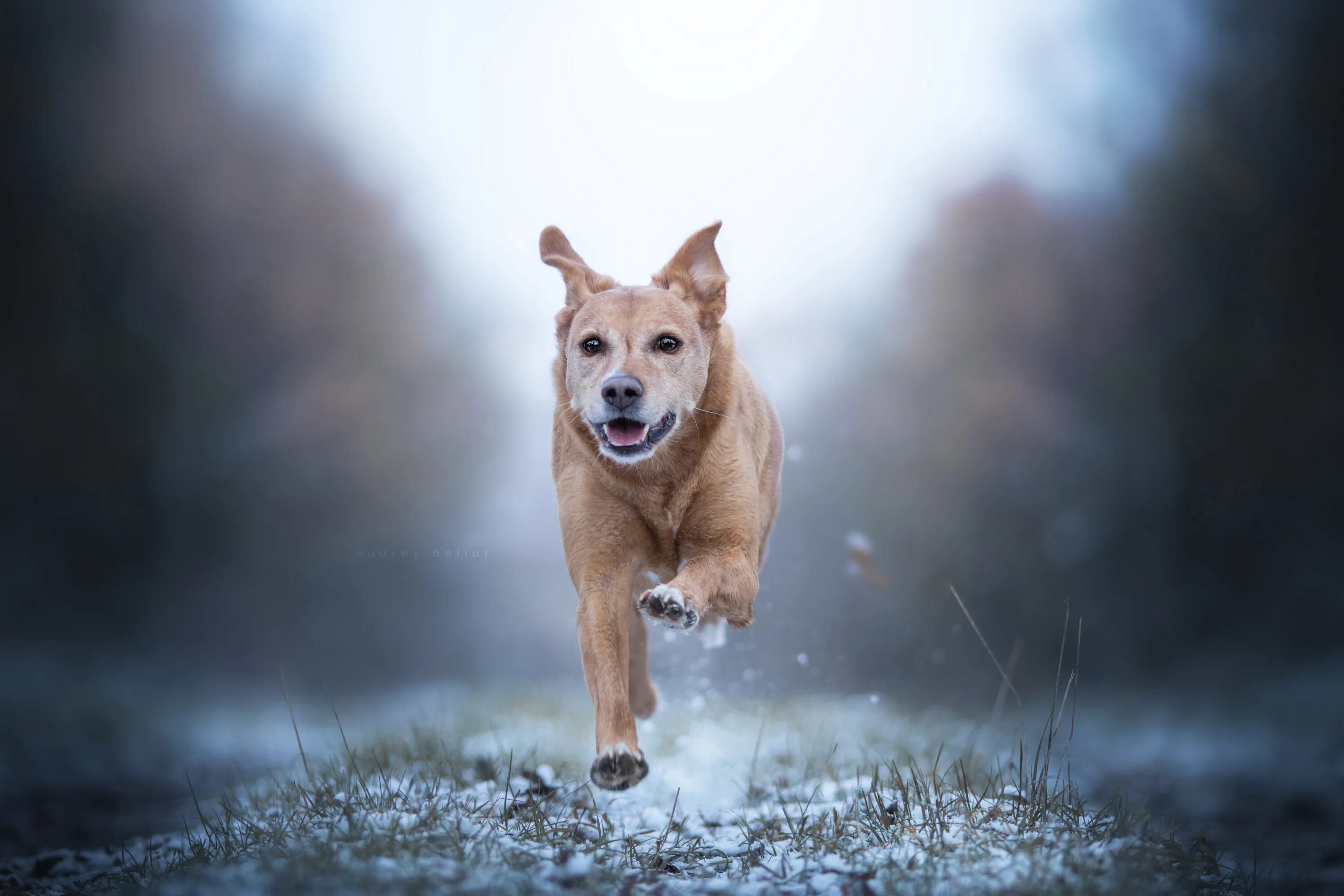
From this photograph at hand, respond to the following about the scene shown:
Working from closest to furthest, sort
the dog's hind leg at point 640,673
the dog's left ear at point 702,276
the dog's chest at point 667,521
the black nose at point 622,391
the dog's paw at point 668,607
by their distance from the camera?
the dog's paw at point 668,607 → the black nose at point 622,391 → the dog's chest at point 667,521 → the dog's left ear at point 702,276 → the dog's hind leg at point 640,673

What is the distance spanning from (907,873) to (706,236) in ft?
10.1

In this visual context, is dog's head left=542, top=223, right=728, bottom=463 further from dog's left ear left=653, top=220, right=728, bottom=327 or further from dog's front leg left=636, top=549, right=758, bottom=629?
dog's front leg left=636, top=549, right=758, bottom=629

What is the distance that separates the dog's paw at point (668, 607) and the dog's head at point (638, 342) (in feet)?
2.25

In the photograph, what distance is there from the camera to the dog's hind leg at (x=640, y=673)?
5.32m

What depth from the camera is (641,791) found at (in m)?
5.25

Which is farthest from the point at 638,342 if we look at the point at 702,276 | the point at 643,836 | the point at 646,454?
the point at 643,836

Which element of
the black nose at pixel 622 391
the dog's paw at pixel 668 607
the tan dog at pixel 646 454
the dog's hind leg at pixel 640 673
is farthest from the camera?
the dog's hind leg at pixel 640 673

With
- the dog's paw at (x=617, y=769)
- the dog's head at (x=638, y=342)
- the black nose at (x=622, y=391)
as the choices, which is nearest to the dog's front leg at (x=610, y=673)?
the dog's paw at (x=617, y=769)

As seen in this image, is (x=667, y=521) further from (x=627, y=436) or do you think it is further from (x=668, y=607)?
(x=668, y=607)

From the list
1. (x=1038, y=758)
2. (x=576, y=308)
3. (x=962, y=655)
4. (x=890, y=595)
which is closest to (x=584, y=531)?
(x=576, y=308)

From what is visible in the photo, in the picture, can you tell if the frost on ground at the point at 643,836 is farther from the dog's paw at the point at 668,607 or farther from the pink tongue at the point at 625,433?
the pink tongue at the point at 625,433

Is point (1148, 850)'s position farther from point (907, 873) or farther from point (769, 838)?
point (769, 838)

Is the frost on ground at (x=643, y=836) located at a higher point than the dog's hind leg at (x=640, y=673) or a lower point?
lower

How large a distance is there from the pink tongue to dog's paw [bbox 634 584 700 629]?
2.25ft
